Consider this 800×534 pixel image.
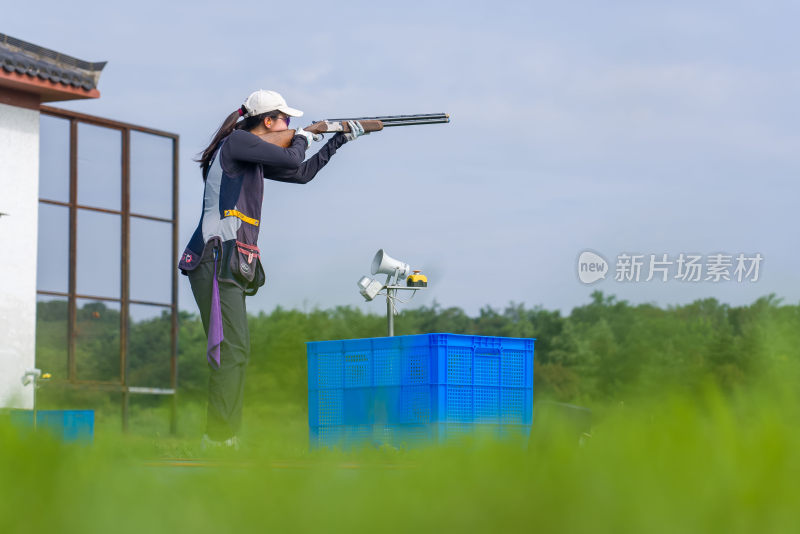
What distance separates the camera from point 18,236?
14.4m

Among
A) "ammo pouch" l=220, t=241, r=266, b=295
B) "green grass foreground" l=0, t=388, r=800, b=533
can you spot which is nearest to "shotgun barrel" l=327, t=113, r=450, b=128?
"ammo pouch" l=220, t=241, r=266, b=295

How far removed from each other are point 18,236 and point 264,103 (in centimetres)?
952

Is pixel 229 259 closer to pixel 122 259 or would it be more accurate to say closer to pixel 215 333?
pixel 215 333

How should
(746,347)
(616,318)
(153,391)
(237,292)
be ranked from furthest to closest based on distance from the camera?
(616,318) → (746,347) → (153,391) → (237,292)

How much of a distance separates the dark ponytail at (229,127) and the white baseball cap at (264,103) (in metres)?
0.03

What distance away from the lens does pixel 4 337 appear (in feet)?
45.6

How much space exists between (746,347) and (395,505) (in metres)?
27.8

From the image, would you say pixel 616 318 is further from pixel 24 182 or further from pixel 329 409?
pixel 329 409

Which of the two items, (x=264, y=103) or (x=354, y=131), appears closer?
(x=264, y=103)

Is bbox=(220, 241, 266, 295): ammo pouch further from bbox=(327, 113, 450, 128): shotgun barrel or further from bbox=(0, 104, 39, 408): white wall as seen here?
bbox=(0, 104, 39, 408): white wall

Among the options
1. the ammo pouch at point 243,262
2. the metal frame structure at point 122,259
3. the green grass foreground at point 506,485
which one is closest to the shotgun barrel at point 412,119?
the ammo pouch at point 243,262

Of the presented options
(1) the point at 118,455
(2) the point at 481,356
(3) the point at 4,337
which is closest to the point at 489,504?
(1) the point at 118,455

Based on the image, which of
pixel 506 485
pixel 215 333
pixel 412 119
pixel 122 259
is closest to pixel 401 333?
pixel 122 259

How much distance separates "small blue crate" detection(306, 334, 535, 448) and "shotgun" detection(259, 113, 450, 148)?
4.38ft
